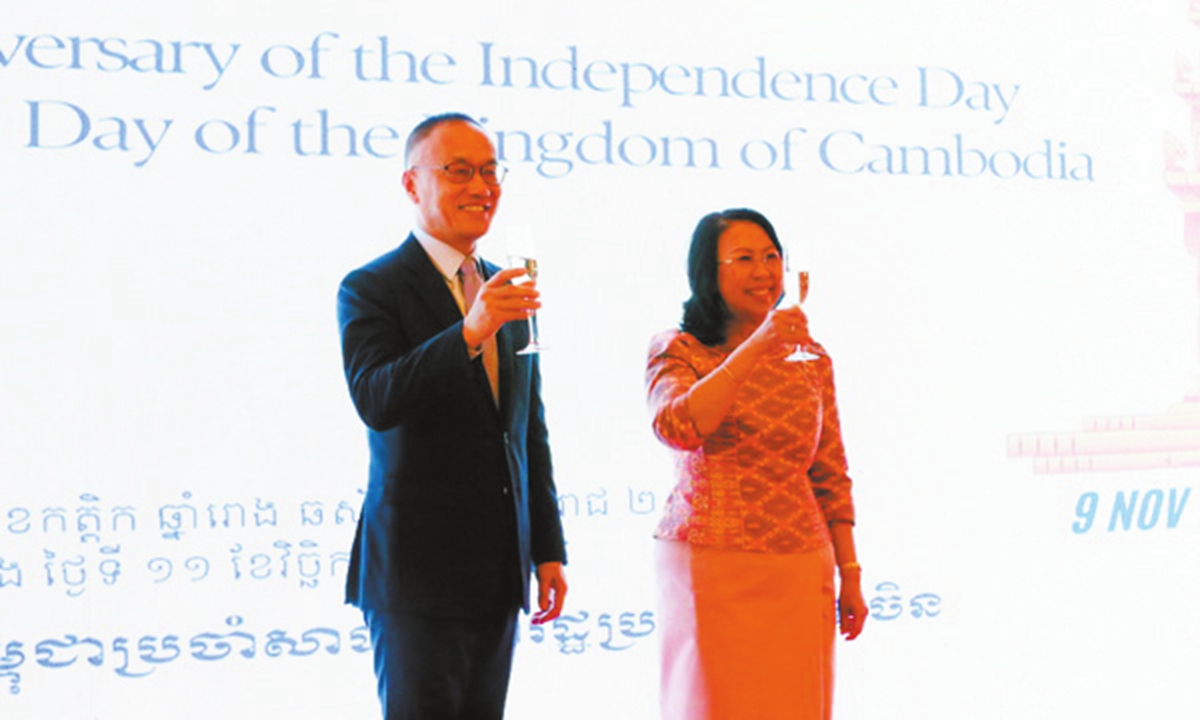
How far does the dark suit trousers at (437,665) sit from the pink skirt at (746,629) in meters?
0.39

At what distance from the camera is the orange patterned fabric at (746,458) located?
2320 millimetres

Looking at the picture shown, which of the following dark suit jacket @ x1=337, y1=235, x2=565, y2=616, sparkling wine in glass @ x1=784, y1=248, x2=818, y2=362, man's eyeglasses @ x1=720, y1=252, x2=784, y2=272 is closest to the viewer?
dark suit jacket @ x1=337, y1=235, x2=565, y2=616

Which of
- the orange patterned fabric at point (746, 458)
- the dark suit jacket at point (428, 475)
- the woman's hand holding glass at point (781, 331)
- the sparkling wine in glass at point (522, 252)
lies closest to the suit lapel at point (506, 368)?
the dark suit jacket at point (428, 475)

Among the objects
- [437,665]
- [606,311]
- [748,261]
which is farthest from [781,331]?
[606,311]

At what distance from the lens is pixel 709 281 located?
95.2 inches

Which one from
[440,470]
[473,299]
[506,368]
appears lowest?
[440,470]

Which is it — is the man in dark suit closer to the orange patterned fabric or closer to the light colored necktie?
the light colored necktie

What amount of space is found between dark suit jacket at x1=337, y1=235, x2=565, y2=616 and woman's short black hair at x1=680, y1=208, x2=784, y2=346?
41 centimetres

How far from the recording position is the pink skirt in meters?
2.35

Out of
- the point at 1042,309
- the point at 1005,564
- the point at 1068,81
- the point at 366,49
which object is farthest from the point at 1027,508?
the point at 366,49

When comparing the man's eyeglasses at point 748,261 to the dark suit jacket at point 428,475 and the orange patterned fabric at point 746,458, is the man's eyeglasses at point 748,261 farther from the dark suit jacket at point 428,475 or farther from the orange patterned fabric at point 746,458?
the dark suit jacket at point 428,475

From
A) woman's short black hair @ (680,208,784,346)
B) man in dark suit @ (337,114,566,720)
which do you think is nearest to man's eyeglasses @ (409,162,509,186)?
man in dark suit @ (337,114,566,720)

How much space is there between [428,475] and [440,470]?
21 mm

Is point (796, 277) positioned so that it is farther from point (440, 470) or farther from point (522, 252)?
point (440, 470)
